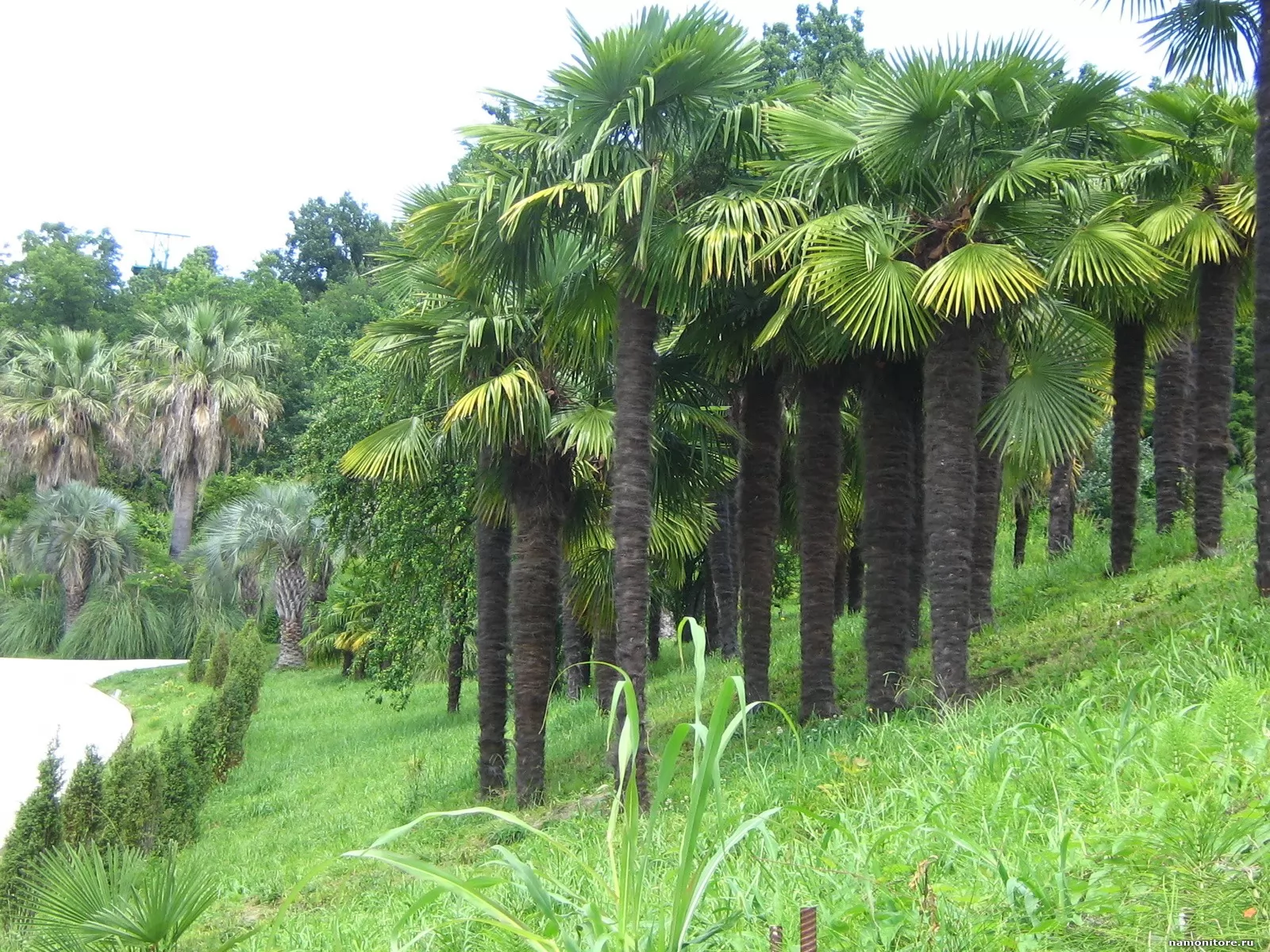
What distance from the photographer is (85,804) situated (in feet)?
44.5

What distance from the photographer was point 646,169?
38.5ft

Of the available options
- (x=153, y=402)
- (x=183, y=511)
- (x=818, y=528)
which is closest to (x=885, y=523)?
(x=818, y=528)

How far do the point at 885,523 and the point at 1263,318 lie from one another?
13.3ft

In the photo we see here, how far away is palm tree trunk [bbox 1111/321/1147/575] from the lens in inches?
667

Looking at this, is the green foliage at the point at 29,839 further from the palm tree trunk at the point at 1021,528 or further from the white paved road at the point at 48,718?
the palm tree trunk at the point at 1021,528

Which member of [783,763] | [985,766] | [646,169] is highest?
[646,169]

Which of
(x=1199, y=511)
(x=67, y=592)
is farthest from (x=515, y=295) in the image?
(x=67, y=592)

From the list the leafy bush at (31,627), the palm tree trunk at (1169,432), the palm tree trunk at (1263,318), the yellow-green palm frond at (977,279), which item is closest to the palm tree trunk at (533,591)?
the yellow-green palm frond at (977,279)

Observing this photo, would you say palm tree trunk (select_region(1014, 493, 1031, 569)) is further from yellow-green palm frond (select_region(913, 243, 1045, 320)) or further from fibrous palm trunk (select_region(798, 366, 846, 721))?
yellow-green palm frond (select_region(913, 243, 1045, 320))

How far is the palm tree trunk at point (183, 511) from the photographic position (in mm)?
43656

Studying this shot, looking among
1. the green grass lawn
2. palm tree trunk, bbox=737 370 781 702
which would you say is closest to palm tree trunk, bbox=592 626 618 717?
the green grass lawn

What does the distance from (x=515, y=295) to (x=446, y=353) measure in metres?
1.08

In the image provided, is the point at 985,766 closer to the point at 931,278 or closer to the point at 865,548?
the point at 931,278

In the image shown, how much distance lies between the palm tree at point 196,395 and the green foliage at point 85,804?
30.0 meters
